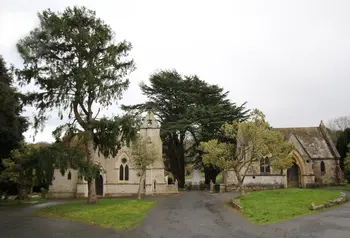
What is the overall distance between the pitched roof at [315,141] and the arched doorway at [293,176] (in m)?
2.74

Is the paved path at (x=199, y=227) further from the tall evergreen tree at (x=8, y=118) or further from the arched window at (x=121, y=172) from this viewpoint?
the arched window at (x=121, y=172)

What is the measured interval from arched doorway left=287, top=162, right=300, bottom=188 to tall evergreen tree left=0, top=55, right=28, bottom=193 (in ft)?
112

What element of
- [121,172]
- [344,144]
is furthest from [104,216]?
[344,144]

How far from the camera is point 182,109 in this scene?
152 feet

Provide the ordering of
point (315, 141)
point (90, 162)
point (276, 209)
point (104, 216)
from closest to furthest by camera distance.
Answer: point (276, 209), point (104, 216), point (90, 162), point (315, 141)

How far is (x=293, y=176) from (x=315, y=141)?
6.83 m

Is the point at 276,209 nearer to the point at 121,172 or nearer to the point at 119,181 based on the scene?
the point at 119,181

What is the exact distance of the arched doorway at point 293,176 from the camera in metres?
40.3

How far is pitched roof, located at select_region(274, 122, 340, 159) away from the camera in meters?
41.5

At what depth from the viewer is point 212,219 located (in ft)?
56.6

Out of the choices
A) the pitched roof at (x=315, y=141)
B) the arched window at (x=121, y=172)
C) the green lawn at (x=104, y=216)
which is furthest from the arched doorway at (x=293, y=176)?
the green lawn at (x=104, y=216)

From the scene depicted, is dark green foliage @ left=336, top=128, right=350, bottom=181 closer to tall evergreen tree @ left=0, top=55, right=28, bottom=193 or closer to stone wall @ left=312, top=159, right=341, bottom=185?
stone wall @ left=312, top=159, right=341, bottom=185

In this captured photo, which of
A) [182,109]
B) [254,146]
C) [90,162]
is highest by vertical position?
[182,109]

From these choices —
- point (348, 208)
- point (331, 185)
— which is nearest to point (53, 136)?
point (348, 208)
